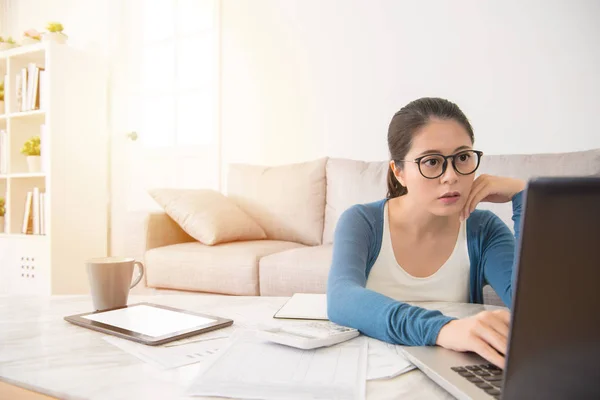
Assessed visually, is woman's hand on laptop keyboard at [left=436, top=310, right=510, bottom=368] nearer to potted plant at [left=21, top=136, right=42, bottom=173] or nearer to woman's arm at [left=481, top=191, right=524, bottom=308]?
woman's arm at [left=481, top=191, right=524, bottom=308]

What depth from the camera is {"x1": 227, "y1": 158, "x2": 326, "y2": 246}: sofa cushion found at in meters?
2.58

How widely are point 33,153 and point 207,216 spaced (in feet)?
5.28

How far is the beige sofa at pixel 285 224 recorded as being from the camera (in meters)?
1.97

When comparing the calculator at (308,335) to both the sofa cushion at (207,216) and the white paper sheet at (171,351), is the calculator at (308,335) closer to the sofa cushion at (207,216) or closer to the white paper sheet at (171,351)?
the white paper sheet at (171,351)

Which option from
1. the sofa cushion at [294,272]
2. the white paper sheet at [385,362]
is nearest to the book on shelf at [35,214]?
the sofa cushion at [294,272]

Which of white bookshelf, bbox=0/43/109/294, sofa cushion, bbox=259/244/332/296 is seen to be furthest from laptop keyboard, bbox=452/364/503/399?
white bookshelf, bbox=0/43/109/294

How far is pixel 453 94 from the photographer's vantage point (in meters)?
2.58

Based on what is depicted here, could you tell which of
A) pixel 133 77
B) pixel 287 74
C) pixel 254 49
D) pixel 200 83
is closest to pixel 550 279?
pixel 287 74

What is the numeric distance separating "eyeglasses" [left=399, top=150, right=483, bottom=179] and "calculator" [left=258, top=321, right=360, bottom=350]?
1.51ft

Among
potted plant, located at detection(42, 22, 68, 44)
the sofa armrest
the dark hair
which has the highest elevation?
potted plant, located at detection(42, 22, 68, 44)

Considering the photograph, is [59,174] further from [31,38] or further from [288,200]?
[288,200]

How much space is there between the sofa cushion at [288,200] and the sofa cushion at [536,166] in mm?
865

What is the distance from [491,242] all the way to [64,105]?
2963mm

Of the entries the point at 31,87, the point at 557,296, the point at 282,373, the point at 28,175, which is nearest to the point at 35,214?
the point at 28,175
